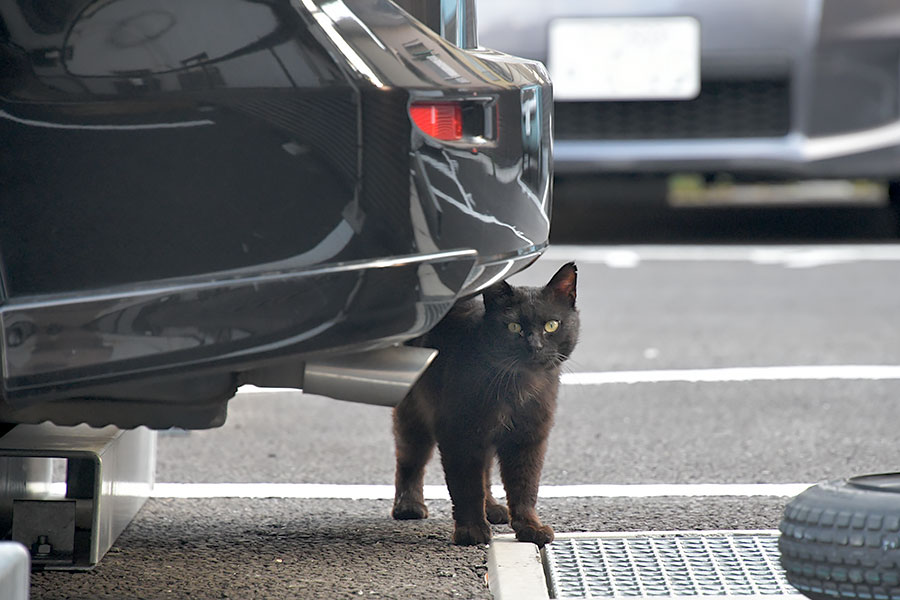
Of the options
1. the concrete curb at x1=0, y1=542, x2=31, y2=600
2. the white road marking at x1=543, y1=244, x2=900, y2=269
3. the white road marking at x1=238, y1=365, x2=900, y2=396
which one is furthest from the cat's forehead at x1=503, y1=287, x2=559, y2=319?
the white road marking at x1=543, y1=244, x2=900, y2=269

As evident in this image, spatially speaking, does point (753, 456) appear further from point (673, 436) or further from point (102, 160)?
point (102, 160)

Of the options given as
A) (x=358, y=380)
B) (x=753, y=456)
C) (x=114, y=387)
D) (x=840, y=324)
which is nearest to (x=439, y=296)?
(x=358, y=380)

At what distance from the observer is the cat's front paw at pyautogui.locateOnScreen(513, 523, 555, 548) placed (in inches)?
99.7

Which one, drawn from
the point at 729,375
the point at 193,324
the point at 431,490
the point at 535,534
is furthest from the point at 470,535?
the point at 729,375

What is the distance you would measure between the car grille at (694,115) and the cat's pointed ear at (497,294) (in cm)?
366

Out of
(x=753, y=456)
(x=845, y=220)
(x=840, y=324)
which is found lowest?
(x=845, y=220)

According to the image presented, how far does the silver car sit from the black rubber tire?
4.33 metres

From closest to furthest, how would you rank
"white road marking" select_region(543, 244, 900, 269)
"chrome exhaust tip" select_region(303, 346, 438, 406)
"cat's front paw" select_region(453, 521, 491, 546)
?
"chrome exhaust tip" select_region(303, 346, 438, 406) → "cat's front paw" select_region(453, 521, 491, 546) → "white road marking" select_region(543, 244, 900, 269)

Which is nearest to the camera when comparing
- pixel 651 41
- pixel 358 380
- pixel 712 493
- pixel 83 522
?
pixel 358 380

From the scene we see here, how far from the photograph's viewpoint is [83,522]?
2400 millimetres

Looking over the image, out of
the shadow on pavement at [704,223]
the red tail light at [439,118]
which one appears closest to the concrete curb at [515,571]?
the red tail light at [439,118]

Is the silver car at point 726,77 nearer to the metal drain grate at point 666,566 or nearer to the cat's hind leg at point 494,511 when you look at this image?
the cat's hind leg at point 494,511

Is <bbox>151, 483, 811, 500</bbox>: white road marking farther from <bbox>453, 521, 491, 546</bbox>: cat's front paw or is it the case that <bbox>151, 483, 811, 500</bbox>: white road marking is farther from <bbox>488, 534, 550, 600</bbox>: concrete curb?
<bbox>488, 534, 550, 600</bbox>: concrete curb

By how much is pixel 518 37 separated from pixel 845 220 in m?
3.30
